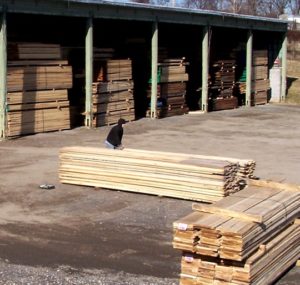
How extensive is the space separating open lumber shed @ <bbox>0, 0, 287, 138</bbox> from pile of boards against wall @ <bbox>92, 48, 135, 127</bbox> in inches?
1.5

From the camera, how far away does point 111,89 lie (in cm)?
2569

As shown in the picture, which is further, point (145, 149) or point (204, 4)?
point (204, 4)

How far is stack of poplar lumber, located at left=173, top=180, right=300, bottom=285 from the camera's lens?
→ 7996 mm

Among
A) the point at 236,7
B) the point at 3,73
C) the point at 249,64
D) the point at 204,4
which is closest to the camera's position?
the point at 3,73

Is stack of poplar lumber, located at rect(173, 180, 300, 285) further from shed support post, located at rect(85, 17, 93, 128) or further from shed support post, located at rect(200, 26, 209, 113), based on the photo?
shed support post, located at rect(200, 26, 209, 113)

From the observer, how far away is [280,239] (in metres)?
9.01

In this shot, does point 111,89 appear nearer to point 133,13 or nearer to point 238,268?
point 133,13

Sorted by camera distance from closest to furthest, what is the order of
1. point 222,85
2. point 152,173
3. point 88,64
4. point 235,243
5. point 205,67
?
point 235,243
point 152,173
point 88,64
point 205,67
point 222,85

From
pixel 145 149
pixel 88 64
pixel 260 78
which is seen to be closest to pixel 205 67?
pixel 260 78

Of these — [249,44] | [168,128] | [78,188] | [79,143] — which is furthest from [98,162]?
[249,44]

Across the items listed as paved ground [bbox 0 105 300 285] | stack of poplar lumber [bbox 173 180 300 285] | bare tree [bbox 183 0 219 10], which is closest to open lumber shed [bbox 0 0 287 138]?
paved ground [bbox 0 105 300 285]

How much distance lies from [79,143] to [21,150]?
87.5 inches

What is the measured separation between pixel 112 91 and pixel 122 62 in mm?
1327

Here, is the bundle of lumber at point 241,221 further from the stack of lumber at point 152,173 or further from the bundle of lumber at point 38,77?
the bundle of lumber at point 38,77
